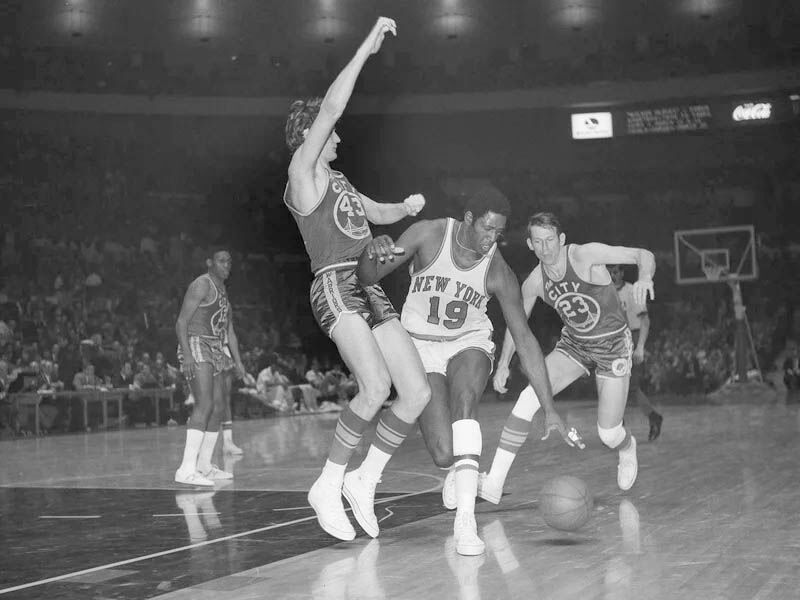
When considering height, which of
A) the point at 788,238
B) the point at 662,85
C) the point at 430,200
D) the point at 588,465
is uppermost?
the point at 662,85

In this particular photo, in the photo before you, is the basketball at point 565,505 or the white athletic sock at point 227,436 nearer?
the basketball at point 565,505

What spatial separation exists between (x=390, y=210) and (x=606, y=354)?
94.8 inches

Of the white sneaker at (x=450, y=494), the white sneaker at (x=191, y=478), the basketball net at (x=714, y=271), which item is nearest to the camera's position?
the white sneaker at (x=450, y=494)

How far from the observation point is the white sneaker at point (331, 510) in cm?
550

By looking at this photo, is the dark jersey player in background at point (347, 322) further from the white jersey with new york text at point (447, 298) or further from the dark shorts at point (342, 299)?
the white jersey with new york text at point (447, 298)

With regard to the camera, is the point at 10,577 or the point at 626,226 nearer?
the point at 10,577

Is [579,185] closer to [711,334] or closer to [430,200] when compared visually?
[430,200]

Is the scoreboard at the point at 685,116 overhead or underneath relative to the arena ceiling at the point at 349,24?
underneath

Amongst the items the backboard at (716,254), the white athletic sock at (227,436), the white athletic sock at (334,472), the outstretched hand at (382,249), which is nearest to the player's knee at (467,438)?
the white athletic sock at (334,472)

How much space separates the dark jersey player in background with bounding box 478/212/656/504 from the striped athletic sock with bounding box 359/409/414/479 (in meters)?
1.16

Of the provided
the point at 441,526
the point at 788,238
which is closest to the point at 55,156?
the point at 788,238

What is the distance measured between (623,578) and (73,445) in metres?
11.3

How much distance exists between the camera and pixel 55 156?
27.1 m

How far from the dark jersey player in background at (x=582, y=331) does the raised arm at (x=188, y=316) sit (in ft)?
10.0
